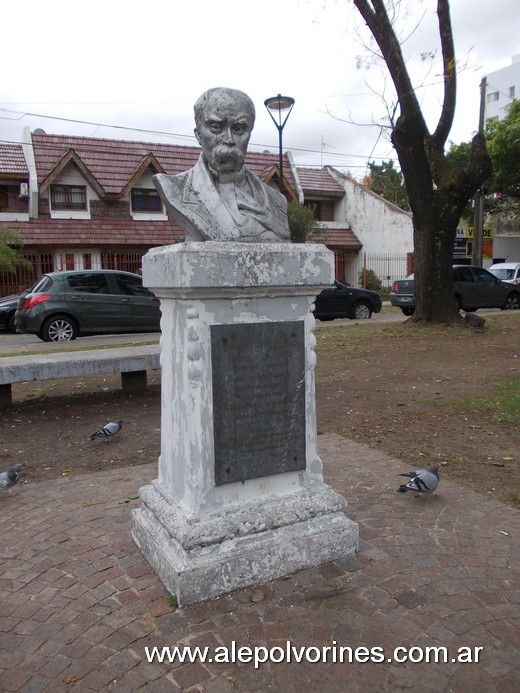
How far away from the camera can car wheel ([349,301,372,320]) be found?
1702cm

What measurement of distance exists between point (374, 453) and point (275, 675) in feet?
9.34

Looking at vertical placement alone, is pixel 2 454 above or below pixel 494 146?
below

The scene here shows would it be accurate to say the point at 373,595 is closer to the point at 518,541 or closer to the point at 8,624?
the point at 518,541

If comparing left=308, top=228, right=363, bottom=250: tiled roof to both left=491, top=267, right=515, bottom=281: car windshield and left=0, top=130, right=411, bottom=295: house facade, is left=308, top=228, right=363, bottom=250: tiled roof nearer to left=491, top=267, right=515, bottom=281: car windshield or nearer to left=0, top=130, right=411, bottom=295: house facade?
left=0, top=130, right=411, bottom=295: house facade

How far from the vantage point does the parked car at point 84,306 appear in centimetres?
1206

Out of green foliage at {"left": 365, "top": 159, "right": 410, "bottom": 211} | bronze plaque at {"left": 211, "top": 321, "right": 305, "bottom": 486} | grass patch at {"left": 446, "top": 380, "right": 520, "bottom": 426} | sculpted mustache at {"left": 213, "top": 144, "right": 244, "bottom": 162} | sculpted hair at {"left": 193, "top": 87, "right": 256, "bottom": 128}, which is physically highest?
green foliage at {"left": 365, "top": 159, "right": 410, "bottom": 211}

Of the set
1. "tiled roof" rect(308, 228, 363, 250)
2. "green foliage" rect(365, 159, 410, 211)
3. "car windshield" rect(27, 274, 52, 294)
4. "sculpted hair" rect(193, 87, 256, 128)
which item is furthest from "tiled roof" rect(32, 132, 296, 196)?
"green foliage" rect(365, 159, 410, 211)

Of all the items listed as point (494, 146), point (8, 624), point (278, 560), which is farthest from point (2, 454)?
point (494, 146)

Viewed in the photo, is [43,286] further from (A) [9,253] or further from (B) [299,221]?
(B) [299,221]

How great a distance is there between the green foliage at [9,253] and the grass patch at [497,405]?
15.8m

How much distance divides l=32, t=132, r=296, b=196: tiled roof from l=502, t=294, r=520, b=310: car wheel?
460 inches

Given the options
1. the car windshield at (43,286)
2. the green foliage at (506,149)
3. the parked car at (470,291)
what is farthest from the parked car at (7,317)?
the green foliage at (506,149)

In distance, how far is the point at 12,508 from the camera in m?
3.88

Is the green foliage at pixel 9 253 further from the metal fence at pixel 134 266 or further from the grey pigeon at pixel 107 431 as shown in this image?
the grey pigeon at pixel 107 431
